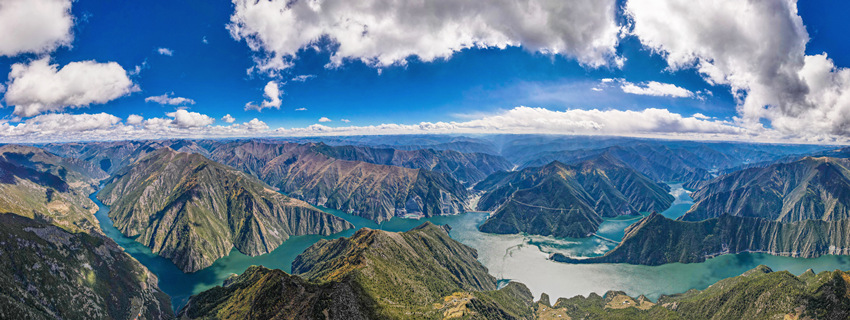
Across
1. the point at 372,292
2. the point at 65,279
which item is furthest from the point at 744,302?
the point at 65,279

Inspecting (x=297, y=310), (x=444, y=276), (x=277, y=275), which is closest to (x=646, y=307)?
(x=444, y=276)

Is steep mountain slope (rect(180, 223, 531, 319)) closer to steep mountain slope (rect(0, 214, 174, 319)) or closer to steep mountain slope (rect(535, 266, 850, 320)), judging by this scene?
steep mountain slope (rect(0, 214, 174, 319))

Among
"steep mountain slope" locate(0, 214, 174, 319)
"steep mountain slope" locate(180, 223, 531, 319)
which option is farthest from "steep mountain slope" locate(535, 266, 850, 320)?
"steep mountain slope" locate(0, 214, 174, 319)

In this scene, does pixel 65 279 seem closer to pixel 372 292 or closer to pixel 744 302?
pixel 372 292

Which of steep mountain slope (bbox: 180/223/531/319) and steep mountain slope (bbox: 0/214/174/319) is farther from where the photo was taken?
steep mountain slope (bbox: 0/214/174/319)

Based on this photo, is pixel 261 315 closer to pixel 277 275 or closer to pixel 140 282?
pixel 277 275

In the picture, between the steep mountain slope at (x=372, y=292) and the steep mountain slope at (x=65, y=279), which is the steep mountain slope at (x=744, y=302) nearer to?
the steep mountain slope at (x=372, y=292)
